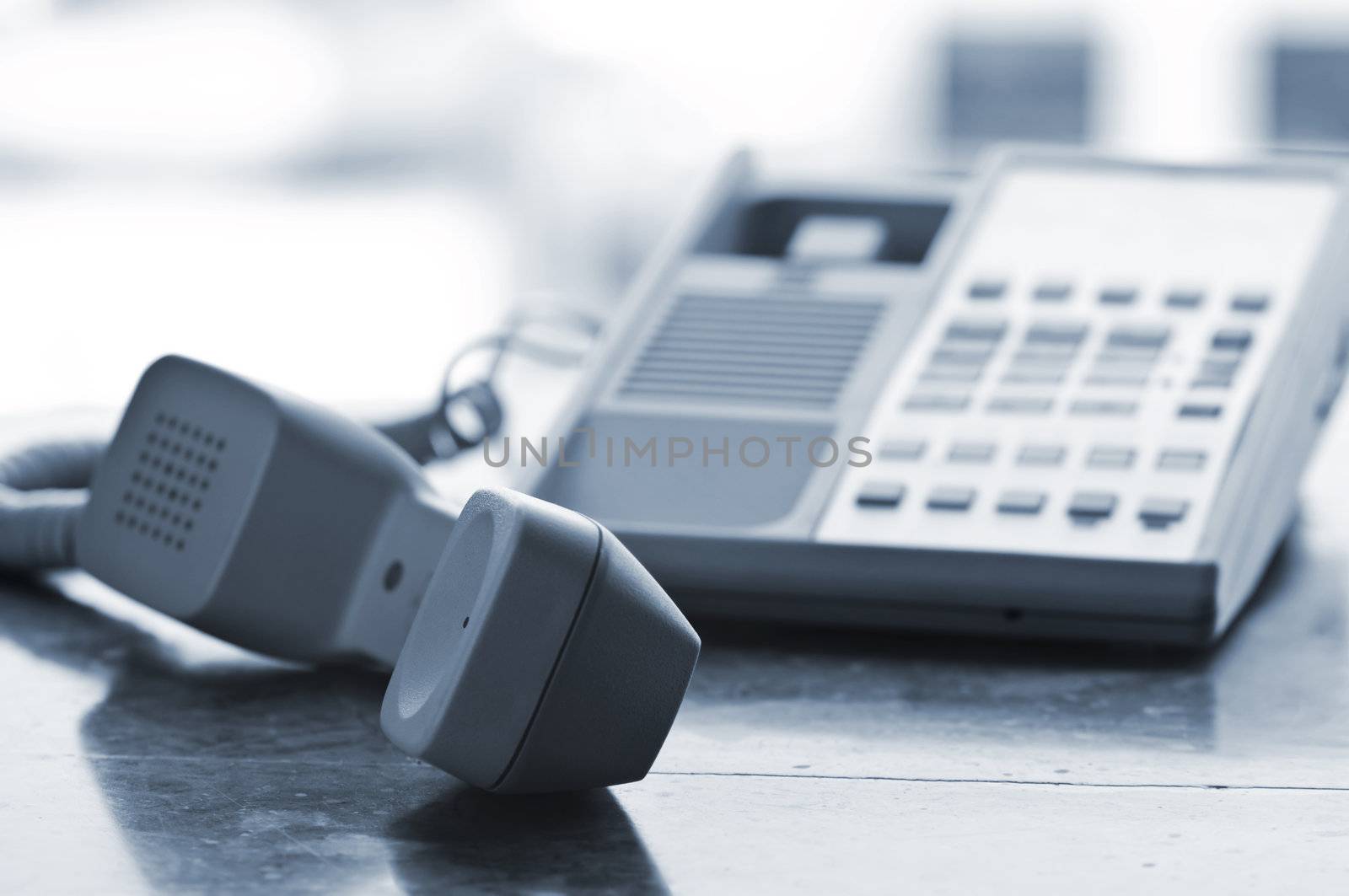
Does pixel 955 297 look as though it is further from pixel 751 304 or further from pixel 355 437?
pixel 355 437

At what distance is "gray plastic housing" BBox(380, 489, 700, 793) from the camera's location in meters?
0.37

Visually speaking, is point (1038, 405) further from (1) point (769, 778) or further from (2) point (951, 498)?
(1) point (769, 778)

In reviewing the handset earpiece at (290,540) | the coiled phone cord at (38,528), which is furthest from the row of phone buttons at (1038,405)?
the coiled phone cord at (38,528)

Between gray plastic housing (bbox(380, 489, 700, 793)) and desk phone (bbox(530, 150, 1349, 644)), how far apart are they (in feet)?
0.55

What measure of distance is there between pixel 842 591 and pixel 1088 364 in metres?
0.14

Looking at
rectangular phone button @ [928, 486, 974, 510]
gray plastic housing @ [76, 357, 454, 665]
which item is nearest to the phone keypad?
rectangular phone button @ [928, 486, 974, 510]

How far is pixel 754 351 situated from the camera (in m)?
0.66

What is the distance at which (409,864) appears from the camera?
1.20 feet

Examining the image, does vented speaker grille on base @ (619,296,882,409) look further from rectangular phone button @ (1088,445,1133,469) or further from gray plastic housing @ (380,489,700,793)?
gray plastic housing @ (380,489,700,793)

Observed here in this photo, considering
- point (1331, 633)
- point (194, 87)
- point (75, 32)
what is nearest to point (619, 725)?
point (1331, 633)

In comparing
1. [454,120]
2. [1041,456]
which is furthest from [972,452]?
[454,120]

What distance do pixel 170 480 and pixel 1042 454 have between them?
0.27 m

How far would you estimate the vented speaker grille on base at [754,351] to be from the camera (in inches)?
24.9

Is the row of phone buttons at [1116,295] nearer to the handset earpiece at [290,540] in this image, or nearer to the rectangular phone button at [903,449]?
the rectangular phone button at [903,449]
